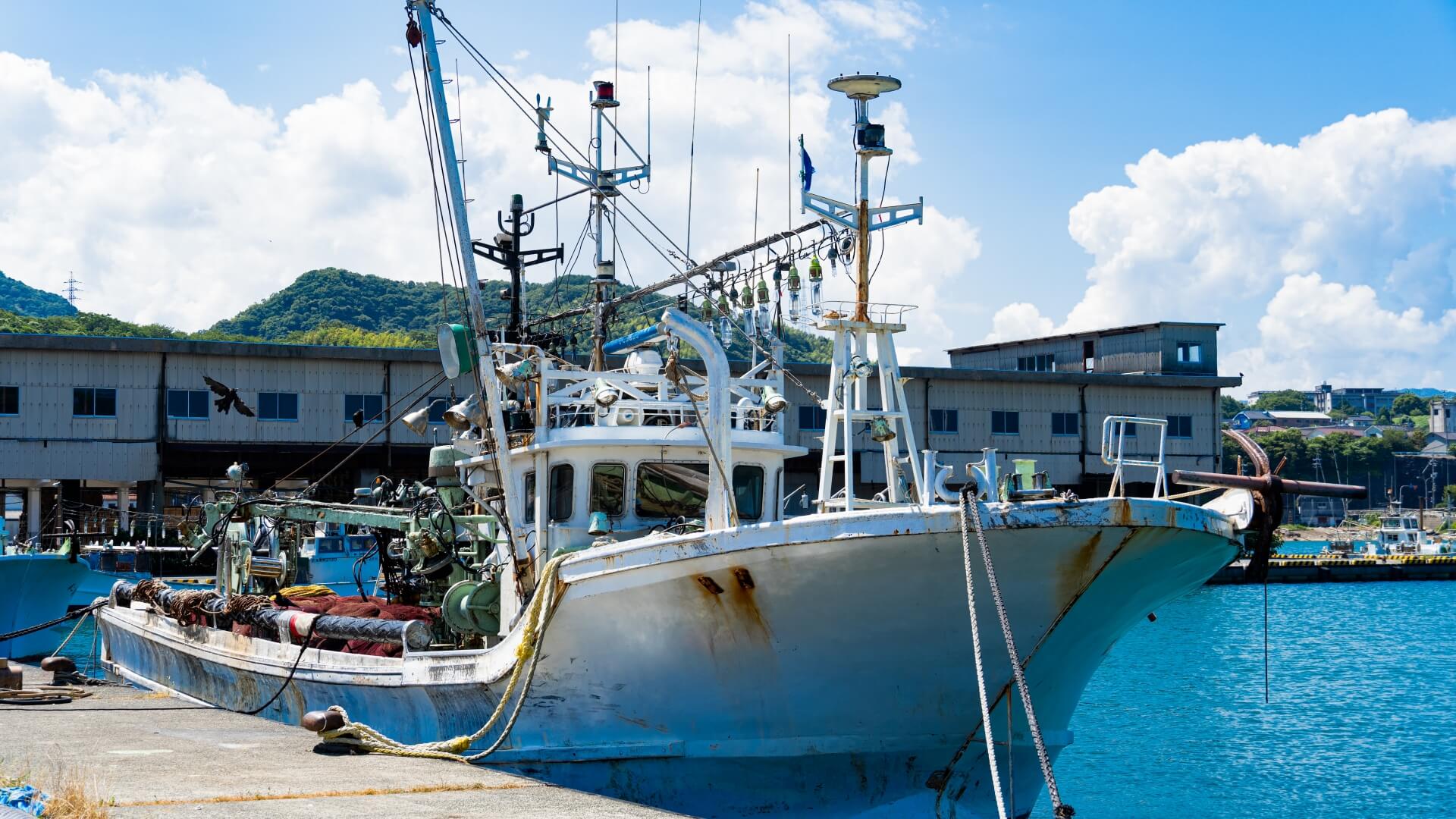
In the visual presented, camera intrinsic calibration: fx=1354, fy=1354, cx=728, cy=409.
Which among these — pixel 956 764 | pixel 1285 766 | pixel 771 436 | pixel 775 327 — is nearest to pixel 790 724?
pixel 956 764

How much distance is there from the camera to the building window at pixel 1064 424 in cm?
5075

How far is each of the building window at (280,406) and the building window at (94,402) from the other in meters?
4.54

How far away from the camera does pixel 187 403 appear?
43.2m

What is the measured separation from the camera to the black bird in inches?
1688

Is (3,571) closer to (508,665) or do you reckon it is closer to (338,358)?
(338,358)

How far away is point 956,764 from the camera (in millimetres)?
12141

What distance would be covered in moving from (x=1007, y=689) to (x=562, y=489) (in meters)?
5.19

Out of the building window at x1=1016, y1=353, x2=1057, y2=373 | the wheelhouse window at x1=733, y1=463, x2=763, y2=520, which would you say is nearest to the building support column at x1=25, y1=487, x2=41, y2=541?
the wheelhouse window at x1=733, y1=463, x2=763, y2=520

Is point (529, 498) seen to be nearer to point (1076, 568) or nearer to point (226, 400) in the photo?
point (1076, 568)

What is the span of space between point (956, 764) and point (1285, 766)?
10.6 metres

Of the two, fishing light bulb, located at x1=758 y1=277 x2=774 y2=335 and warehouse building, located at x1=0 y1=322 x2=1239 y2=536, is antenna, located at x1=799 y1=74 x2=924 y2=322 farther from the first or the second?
warehouse building, located at x1=0 y1=322 x2=1239 y2=536

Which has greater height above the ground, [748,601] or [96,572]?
[748,601]

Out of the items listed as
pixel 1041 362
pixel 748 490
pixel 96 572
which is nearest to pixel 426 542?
pixel 748 490

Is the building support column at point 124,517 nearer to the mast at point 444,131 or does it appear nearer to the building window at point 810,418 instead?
the building window at point 810,418
